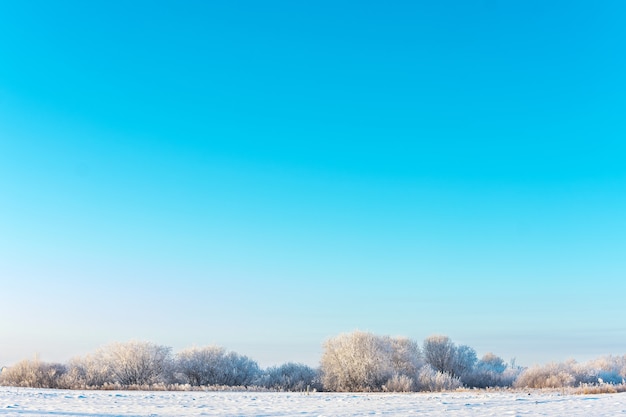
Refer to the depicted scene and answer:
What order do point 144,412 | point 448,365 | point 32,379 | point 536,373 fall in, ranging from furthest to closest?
point 448,365 < point 536,373 < point 32,379 < point 144,412

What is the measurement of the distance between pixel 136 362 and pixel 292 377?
10.7 m

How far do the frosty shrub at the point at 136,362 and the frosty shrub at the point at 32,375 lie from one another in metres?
3.20

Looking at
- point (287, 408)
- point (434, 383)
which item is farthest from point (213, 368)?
point (287, 408)

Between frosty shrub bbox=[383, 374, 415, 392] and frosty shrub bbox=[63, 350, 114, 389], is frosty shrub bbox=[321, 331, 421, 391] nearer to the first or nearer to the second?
frosty shrub bbox=[383, 374, 415, 392]

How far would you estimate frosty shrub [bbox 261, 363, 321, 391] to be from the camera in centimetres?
3959

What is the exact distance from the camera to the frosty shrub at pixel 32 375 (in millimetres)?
35781

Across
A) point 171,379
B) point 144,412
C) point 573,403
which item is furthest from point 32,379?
point 573,403

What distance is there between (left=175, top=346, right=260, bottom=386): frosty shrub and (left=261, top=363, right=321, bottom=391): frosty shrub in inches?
43.7

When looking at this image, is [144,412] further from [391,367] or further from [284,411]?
[391,367]

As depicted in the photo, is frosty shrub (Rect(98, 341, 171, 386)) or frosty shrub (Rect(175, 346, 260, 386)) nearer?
frosty shrub (Rect(98, 341, 171, 386))

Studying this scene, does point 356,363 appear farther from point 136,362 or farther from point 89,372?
point 89,372

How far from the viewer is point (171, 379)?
40688mm

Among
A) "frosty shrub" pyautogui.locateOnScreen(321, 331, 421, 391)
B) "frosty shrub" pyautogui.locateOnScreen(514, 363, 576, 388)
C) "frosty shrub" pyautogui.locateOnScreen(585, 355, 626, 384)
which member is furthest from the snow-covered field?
"frosty shrub" pyautogui.locateOnScreen(585, 355, 626, 384)

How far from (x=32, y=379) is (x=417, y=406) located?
27.4 metres
